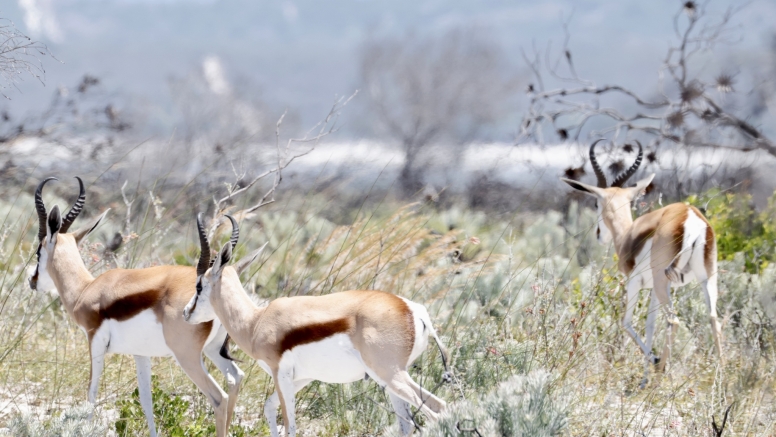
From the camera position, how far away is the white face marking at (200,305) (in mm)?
3463

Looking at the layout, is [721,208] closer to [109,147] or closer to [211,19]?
[109,147]

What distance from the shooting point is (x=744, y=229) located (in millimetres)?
8281

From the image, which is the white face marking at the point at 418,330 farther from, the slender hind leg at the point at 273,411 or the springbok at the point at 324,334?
the slender hind leg at the point at 273,411

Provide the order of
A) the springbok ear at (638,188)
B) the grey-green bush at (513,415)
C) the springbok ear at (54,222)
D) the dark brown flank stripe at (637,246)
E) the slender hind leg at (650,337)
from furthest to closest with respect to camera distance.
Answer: the springbok ear at (638,188)
the dark brown flank stripe at (637,246)
the slender hind leg at (650,337)
the springbok ear at (54,222)
the grey-green bush at (513,415)

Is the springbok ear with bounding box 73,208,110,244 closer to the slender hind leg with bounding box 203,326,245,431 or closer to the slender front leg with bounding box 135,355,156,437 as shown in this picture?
the slender front leg with bounding box 135,355,156,437

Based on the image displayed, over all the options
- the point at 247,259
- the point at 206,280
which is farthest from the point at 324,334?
the point at 206,280

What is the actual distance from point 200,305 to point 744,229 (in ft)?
21.2

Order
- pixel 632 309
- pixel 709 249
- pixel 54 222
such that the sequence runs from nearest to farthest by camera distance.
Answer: pixel 54 222
pixel 709 249
pixel 632 309

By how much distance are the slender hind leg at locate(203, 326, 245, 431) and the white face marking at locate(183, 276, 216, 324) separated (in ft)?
1.23

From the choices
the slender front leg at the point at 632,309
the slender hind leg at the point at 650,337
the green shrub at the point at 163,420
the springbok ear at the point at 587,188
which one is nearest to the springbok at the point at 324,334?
the green shrub at the point at 163,420

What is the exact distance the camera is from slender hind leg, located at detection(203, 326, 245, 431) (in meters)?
3.73

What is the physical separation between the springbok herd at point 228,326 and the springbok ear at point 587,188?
9.08 feet

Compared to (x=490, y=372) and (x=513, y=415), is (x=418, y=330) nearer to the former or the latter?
(x=513, y=415)

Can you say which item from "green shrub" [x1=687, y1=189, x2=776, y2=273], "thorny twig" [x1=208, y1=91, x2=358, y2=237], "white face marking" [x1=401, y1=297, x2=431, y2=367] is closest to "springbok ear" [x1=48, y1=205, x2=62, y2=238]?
"thorny twig" [x1=208, y1=91, x2=358, y2=237]
